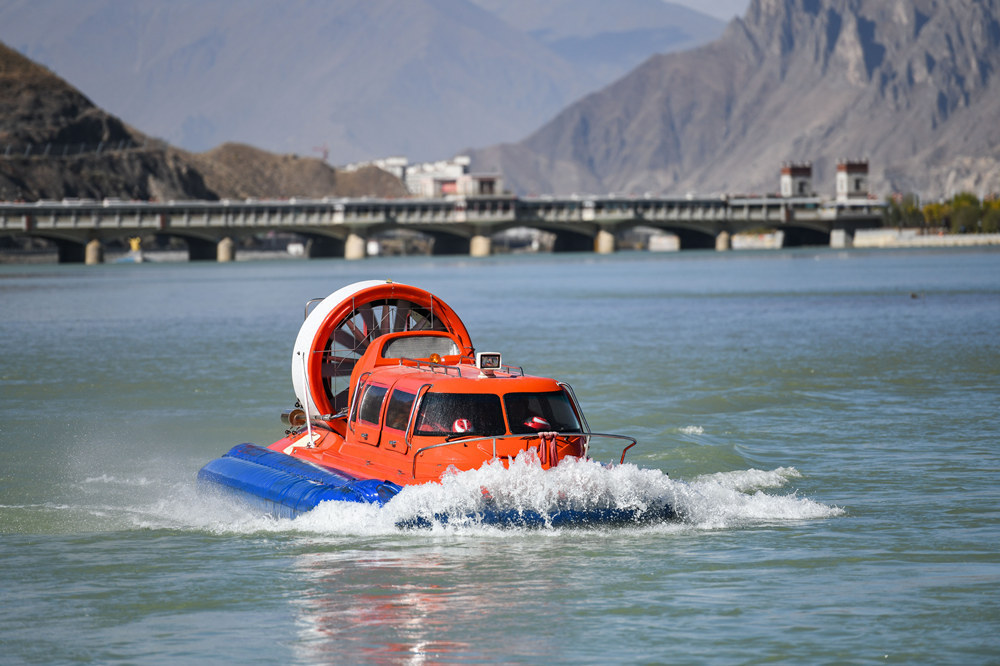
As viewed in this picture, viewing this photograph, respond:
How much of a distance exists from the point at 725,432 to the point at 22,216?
6675 inches

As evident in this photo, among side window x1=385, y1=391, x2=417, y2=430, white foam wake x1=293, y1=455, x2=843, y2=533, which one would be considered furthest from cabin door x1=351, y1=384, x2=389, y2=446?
white foam wake x1=293, y1=455, x2=843, y2=533

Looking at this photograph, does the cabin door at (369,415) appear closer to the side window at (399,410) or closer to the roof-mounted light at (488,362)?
the side window at (399,410)

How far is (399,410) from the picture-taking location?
2136 cm

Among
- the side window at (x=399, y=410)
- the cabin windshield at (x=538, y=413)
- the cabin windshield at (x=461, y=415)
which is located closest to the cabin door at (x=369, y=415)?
the side window at (x=399, y=410)

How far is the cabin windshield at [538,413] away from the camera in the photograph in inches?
811

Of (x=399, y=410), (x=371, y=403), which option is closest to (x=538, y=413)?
(x=399, y=410)

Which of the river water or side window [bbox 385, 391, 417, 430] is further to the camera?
side window [bbox 385, 391, 417, 430]

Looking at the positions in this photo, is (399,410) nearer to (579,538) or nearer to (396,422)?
(396,422)

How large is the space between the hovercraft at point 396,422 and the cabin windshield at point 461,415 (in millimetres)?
15

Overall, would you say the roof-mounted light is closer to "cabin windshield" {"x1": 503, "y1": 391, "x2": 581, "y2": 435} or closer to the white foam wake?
"cabin windshield" {"x1": 503, "y1": 391, "x2": 581, "y2": 435}

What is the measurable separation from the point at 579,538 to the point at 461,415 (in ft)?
8.22

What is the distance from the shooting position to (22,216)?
187 metres

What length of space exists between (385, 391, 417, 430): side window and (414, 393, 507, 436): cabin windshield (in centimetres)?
40

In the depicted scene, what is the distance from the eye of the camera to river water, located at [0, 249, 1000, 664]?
1602 cm
